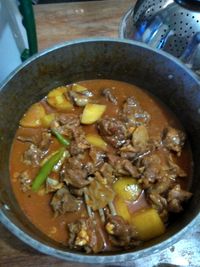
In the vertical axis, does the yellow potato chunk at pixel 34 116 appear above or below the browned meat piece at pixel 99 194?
above

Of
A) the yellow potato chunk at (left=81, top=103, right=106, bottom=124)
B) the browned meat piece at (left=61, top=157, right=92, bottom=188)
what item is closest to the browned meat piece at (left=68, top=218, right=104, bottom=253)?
the browned meat piece at (left=61, top=157, right=92, bottom=188)

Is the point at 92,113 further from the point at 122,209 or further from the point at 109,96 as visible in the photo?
the point at 122,209

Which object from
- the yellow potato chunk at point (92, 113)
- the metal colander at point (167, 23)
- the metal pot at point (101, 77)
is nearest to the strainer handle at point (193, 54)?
the metal colander at point (167, 23)

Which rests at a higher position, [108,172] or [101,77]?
[101,77]

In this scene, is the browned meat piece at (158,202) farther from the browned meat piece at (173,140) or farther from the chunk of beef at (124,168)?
the browned meat piece at (173,140)

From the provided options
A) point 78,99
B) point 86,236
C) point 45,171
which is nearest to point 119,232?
point 86,236

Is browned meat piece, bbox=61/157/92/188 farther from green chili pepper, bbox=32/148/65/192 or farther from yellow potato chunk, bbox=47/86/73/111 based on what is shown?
yellow potato chunk, bbox=47/86/73/111
